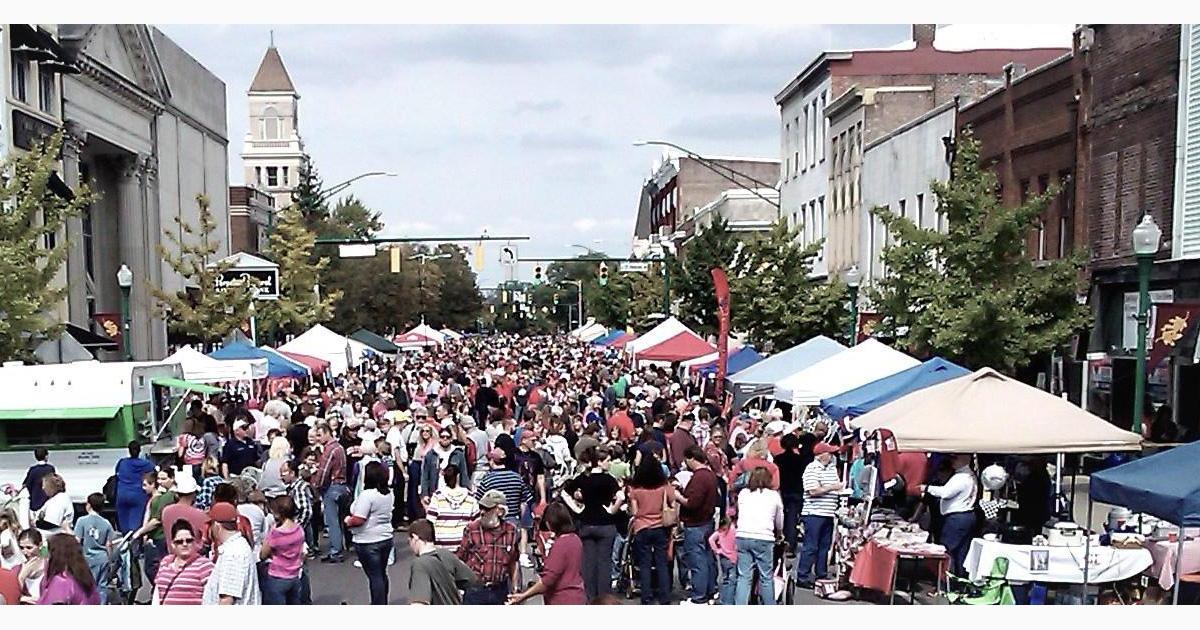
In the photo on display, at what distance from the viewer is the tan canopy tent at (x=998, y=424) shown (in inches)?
493

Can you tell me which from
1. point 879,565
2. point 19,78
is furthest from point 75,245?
point 879,565

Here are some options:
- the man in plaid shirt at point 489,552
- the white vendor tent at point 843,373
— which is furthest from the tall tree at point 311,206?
the man in plaid shirt at point 489,552

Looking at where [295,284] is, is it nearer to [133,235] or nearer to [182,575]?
[133,235]

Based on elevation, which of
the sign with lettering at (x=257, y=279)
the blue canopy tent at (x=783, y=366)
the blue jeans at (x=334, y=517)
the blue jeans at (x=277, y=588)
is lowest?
the blue jeans at (x=334, y=517)

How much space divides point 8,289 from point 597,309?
217 ft

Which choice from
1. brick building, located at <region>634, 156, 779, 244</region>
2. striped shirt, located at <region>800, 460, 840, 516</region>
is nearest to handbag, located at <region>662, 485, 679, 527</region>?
striped shirt, located at <region>800, 460, 840, 516</region>

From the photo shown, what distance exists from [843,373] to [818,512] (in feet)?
19.6

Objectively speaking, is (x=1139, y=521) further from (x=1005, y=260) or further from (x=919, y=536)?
(x=1005, y=260)

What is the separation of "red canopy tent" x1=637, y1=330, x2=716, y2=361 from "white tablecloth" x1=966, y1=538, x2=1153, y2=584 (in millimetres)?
19679

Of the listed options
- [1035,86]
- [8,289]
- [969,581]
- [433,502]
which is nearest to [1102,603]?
[969,581]

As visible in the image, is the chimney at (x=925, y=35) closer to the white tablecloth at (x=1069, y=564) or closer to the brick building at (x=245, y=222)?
the white tablecloth at (x=1069, y=564)

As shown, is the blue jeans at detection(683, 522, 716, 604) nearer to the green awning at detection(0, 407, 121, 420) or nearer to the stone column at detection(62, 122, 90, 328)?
the green awning at detection(0, 407, 121, 420)

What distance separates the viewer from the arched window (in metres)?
125

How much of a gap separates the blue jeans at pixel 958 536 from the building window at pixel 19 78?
103 feet
